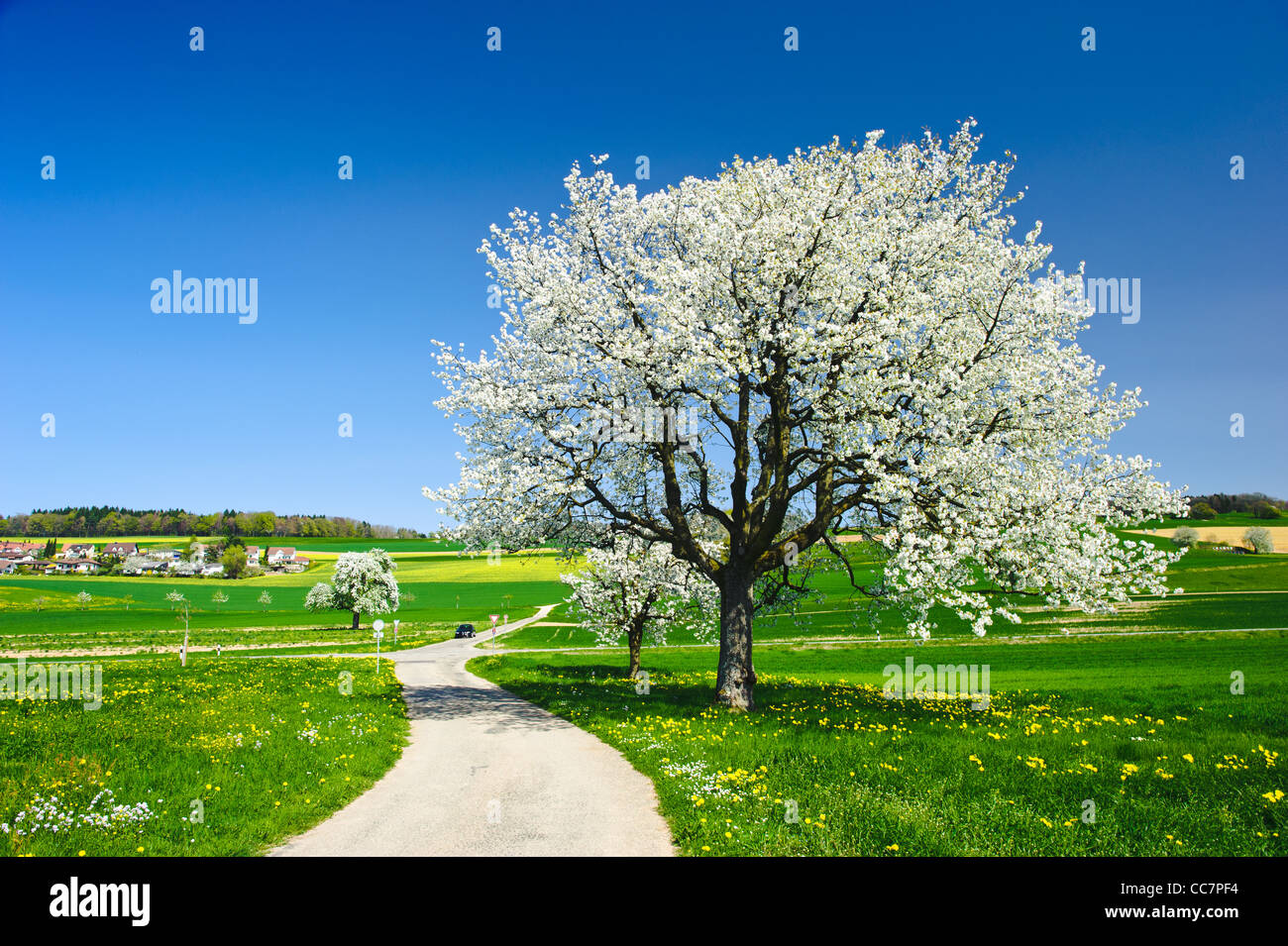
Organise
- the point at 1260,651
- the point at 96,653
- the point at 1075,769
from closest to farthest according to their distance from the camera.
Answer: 1. the point at 1075,769
2. the point at 1260,651
3. the point at 96,653

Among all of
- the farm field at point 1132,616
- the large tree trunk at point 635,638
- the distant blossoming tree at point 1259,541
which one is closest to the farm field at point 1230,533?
the distant blossoming tree at point 1259,541

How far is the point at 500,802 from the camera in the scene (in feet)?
35.1

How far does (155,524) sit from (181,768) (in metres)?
223

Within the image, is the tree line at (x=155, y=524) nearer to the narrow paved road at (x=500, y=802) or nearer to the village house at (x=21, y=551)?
the village house at (x=21, y=551)

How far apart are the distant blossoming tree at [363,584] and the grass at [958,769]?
218 feet

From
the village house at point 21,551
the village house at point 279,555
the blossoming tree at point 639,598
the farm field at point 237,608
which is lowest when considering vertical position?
the farm field at point 237,608

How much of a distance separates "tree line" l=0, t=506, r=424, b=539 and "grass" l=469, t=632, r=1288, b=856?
579 ft

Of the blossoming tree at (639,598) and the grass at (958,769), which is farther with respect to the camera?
the blossoming tree at (639,598)

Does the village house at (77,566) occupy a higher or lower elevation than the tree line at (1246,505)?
lower

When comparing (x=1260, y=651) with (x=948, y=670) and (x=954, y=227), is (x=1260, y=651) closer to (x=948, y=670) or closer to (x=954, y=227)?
(x=948, y=670)

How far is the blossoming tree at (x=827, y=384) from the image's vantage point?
16.8 meters

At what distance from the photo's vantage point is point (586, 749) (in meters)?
15.1
